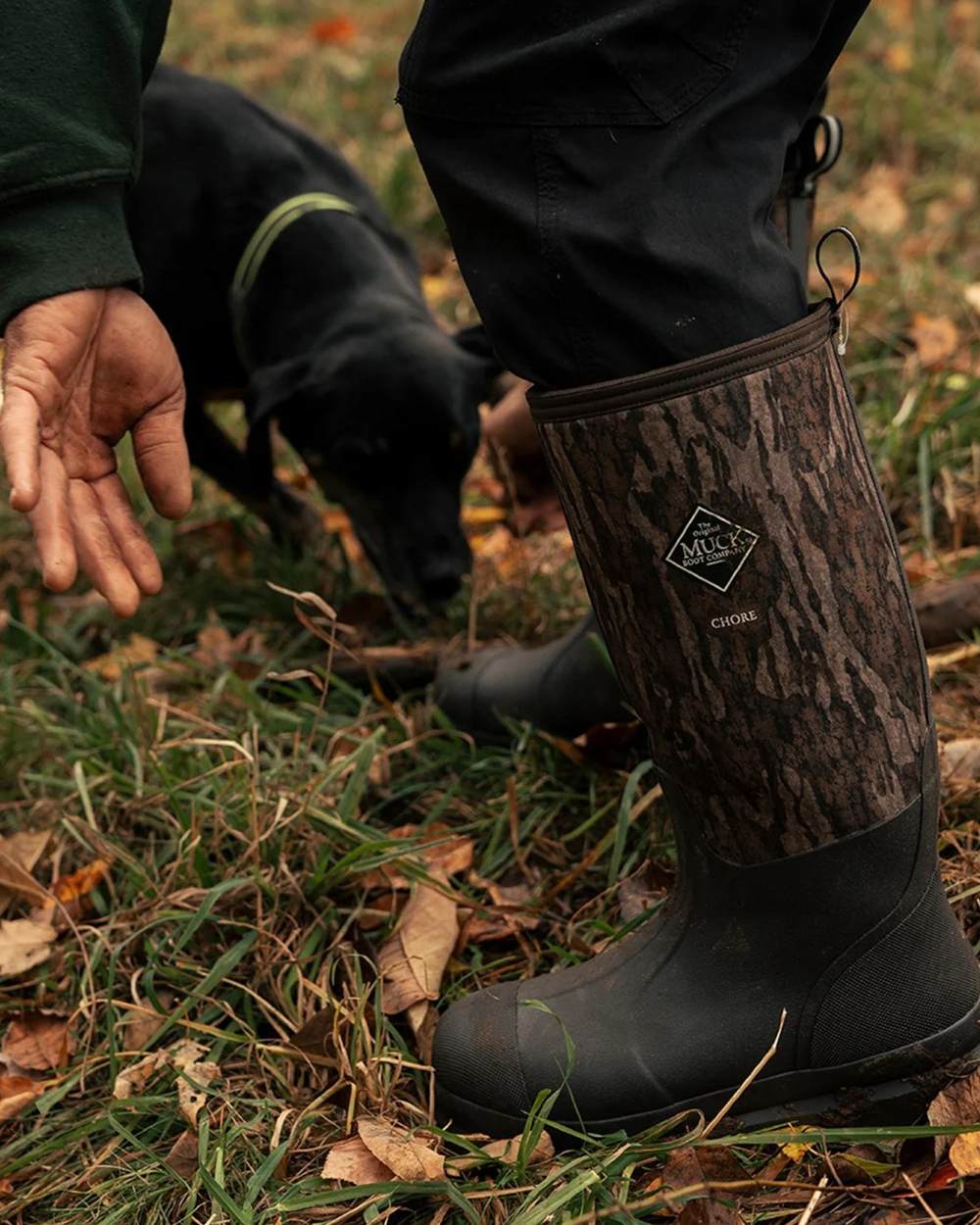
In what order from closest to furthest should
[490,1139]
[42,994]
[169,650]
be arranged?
[490,1139] → [42,994] → [169,650]

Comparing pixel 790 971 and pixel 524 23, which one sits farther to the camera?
pixel 790 971

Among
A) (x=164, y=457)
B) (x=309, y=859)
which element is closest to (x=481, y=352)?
(x=309, y=859)

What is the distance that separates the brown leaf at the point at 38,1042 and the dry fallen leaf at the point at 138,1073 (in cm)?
13

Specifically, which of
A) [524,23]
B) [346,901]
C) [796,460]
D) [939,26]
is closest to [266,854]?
[346,901]

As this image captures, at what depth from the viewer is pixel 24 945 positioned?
79.4 inches

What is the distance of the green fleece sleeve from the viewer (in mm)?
1429

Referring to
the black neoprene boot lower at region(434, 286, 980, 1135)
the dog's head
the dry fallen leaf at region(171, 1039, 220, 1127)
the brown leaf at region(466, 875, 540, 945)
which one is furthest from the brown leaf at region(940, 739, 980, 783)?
the dog's head

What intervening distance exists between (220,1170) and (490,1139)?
12.5 inches

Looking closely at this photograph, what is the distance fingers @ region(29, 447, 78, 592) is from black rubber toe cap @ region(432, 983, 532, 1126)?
2.33 ft

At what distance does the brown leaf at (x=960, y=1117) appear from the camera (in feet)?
4.70

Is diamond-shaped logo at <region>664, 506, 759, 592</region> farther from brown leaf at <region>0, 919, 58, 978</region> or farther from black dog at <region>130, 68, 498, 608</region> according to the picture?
black dog at <region>130, 68, 498, 608</region>

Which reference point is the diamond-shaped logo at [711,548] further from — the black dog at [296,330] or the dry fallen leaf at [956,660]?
the black dog at [296,330]

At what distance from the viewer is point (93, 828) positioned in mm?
2113

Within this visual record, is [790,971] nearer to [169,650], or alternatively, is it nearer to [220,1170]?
[220,1170]
